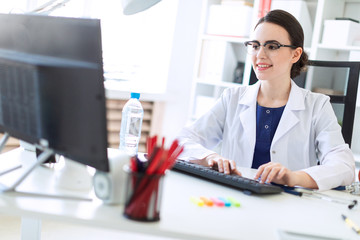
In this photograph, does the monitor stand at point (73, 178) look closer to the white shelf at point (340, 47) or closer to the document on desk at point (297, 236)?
the document on desk at point (297, 236)

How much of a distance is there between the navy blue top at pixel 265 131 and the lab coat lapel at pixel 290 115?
49mm

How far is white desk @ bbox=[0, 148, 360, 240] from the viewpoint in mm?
959

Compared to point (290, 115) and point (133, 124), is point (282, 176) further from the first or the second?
point (133, 124)

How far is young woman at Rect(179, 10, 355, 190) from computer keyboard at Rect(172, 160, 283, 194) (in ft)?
0.97

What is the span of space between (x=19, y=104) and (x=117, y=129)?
2734 millimetres

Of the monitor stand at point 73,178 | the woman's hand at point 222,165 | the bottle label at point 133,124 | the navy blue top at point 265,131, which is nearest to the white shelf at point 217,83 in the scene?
the bottle label at point 133,124

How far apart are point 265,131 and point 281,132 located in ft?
0.29

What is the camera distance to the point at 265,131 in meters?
1.98

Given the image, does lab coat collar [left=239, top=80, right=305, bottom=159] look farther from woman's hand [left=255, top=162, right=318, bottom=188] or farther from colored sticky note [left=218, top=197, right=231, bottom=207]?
colored sticky note [left=218, top=197, right=231, bottom=207]

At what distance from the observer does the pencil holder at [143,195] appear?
953 mm

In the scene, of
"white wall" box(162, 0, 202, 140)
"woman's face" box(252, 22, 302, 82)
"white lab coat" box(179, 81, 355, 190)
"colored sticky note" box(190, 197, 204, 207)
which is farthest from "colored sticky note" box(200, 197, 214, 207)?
"white wall" box(162, 0, 202, 140)

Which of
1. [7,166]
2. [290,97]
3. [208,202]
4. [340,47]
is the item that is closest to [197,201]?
[208,202]

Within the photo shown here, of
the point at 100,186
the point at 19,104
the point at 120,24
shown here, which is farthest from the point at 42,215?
the point at 120,24

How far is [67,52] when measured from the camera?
1002 mm
